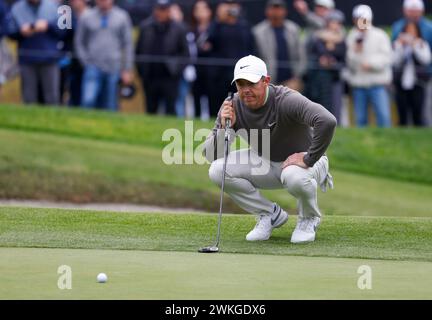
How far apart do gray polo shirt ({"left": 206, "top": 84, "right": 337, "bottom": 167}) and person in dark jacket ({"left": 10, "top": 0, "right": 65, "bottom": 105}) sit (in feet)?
36.2

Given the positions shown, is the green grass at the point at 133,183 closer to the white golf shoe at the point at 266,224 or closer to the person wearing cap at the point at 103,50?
the person wearing cap at the point at 103,50

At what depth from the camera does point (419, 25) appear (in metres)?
21.1

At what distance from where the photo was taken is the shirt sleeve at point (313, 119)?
30.7 feet

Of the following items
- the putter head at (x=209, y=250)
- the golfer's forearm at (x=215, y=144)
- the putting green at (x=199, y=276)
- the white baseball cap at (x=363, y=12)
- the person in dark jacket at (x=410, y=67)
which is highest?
the white baseball cap at (x=363, y=12)

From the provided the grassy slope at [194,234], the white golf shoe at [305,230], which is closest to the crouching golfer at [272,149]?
the white golf shoe at [305,230]

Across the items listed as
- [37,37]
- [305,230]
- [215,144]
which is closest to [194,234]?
[215,144]

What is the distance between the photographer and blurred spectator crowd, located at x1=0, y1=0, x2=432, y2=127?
20766mm

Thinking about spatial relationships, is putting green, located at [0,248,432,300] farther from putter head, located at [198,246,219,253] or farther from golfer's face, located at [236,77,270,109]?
golfer's face, located at [236,77,270,109]

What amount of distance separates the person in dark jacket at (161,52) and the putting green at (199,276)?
40.4 feet

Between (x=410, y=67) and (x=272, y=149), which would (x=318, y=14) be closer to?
(x=410, y=67)

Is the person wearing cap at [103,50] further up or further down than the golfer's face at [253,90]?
further up

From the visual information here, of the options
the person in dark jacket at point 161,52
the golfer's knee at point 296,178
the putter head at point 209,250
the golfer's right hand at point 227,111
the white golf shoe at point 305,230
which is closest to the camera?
the putter head at point 209,250

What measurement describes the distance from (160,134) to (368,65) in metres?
3.95
